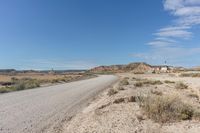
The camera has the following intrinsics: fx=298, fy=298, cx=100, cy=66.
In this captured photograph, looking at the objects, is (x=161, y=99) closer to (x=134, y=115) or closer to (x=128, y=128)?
(x=134, y=115)

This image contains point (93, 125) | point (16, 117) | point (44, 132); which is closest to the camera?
point (44, 132)

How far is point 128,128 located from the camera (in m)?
10.5

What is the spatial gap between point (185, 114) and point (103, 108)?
5.00 metres

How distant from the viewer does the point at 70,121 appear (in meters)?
12.3

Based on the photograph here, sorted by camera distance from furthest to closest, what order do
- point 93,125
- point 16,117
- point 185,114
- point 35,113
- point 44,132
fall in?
point 35,113, point 16,117, point 185,114, point 93,125, point 44,132

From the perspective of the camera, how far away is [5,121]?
1194cm

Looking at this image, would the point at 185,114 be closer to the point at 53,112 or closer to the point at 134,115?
the point at 134,115

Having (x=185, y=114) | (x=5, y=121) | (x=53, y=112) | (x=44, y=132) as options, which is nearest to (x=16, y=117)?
(x=5, y=121)

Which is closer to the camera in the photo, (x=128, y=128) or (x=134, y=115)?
(x=128, y=128)

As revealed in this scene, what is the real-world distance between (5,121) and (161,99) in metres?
6.70

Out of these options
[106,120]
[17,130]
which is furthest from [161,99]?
[17,130]

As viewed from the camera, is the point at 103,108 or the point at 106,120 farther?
the point at 103,108

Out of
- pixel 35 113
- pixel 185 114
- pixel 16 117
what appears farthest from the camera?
pixel 35 113

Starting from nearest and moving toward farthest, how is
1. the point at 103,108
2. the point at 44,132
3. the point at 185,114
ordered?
the point at 44,132
the point at 185,114
the point at 103,108
